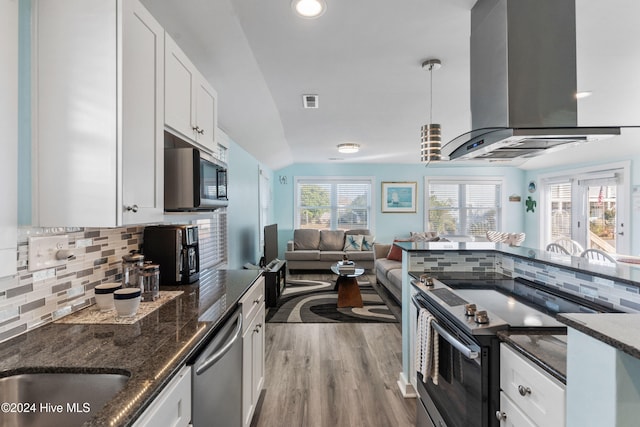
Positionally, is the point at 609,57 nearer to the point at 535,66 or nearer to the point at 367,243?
the point at 535,66

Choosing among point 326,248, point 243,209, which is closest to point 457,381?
point 243,209

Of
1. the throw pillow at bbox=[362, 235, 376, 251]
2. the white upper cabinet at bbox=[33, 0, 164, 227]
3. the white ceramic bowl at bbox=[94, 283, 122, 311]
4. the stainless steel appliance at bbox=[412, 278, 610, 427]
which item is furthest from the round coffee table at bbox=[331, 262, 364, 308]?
the white upper cabinet at bbox=[33, 0, 164, 227]

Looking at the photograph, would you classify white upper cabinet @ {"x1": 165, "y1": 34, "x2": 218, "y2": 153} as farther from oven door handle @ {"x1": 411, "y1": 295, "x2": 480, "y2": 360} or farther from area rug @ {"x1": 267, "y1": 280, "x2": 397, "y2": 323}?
area rug @ {"x1": 267, "y1": 280, "x2": 397, "y2": 323}

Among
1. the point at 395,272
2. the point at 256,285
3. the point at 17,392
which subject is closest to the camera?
the point at 17,392

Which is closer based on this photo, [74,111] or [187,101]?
[74,111]

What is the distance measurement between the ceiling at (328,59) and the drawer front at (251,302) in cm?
155

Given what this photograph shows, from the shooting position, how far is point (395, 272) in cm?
434

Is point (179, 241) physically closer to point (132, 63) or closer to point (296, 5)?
point (132, 63)

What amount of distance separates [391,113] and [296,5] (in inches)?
87.0

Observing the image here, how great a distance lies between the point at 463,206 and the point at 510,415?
694 cm

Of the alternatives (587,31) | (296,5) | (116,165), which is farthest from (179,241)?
(587,31)

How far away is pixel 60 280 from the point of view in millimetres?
1254

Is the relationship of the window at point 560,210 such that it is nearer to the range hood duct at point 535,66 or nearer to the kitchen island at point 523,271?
the kitchen island at point 523,271

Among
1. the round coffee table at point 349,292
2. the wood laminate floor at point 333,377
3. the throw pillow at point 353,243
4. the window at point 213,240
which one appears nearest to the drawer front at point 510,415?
the wood laminate floor at point 333,377
